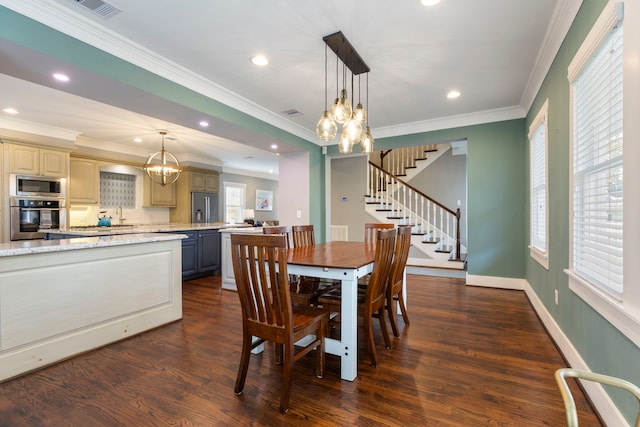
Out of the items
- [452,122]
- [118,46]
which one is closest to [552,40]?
[452,122]

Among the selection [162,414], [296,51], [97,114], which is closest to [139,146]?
[97,114]

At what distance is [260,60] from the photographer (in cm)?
293

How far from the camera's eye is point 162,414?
5.68ft

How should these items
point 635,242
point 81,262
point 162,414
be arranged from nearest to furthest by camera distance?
point 635,242, point 162,414, point 81,262

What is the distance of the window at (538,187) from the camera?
3.15 metres

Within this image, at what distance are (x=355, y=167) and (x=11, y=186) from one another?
6041 millimetres

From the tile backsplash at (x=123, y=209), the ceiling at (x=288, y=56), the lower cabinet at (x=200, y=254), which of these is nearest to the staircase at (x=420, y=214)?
the ceiling at (x=288, y=56)

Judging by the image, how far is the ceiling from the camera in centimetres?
222

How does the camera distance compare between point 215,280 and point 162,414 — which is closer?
point 162,414

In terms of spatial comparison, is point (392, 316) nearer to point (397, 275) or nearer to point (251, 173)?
point (397, 275)

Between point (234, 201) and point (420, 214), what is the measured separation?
18.6ft

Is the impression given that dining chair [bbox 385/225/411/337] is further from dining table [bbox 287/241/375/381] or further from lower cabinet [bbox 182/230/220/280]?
lower cabinet [bbox 182/230/220/280]

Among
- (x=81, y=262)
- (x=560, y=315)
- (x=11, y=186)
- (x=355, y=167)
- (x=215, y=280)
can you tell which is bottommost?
(x=215, y=280)

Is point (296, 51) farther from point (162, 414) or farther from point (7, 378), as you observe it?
point (7, 378)
